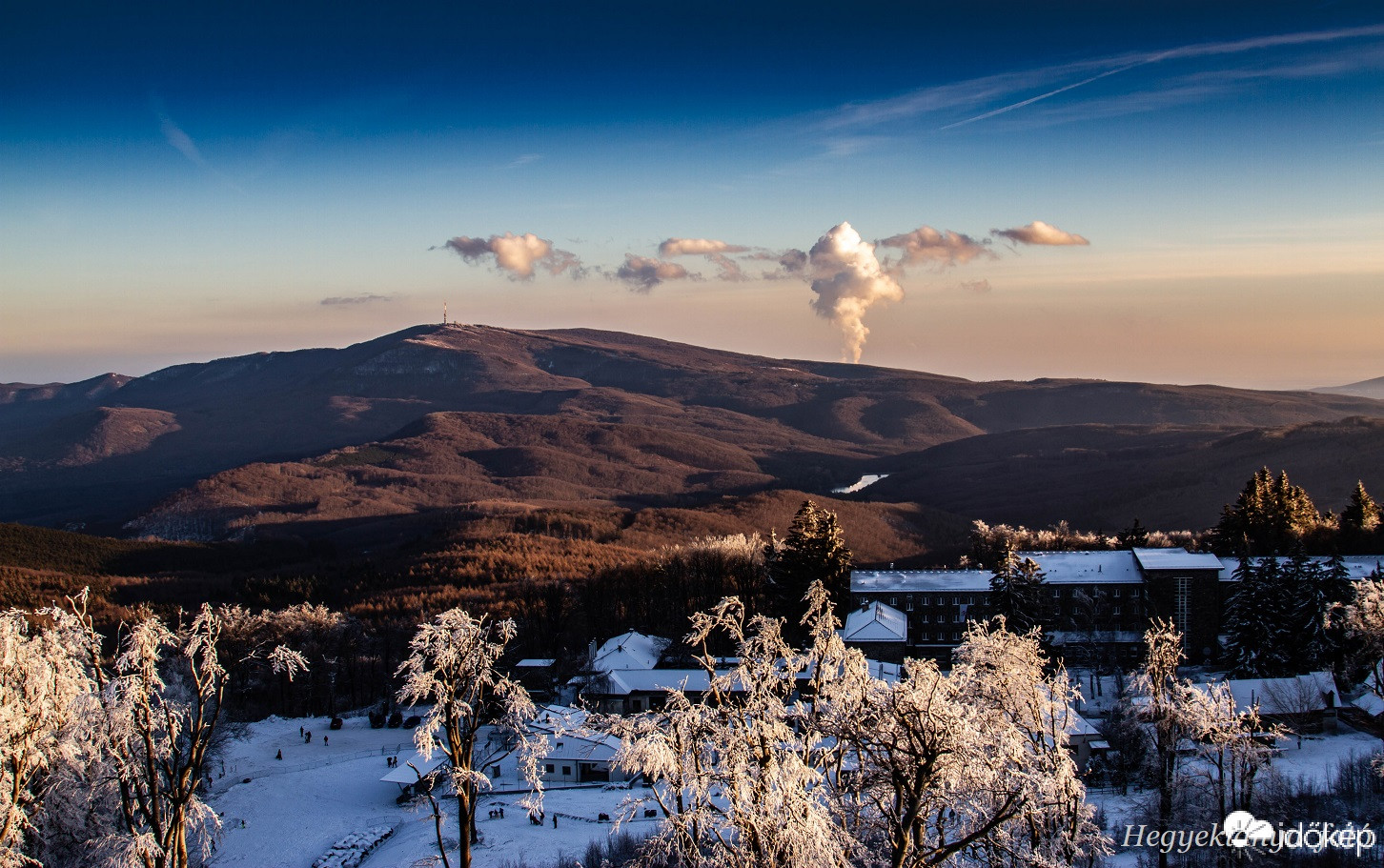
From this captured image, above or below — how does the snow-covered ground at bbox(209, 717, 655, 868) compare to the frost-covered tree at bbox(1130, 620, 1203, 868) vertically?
below

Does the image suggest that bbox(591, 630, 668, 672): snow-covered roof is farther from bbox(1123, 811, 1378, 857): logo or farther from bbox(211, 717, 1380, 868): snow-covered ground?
bbox(1123, 811, 1378, 857): logo

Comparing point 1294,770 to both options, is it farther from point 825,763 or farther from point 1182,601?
point 825,763

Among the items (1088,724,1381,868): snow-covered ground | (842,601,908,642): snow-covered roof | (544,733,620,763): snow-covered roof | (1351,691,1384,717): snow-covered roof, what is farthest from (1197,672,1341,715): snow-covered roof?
(544,733,620,763): snow-covered roof

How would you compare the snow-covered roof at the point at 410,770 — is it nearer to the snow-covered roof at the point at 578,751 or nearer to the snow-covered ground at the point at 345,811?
the snow-covered ground at the point at 345,811

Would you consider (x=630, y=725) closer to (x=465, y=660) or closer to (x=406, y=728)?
(x=465, y=660)

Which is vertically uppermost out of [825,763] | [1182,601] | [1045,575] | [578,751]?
[825,763]

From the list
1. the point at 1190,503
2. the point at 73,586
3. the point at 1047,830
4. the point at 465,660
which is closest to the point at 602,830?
the point at 1047,830

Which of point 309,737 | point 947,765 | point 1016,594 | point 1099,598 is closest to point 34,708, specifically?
point 947,765
